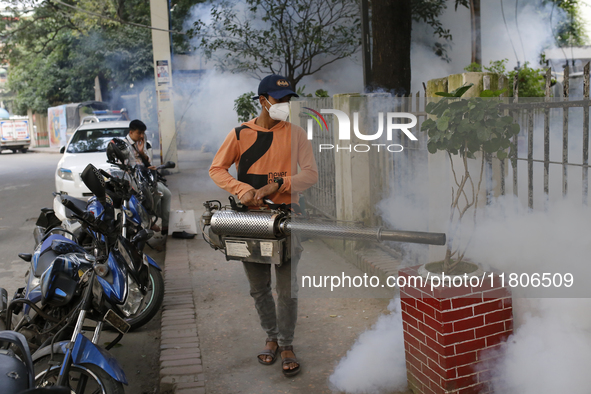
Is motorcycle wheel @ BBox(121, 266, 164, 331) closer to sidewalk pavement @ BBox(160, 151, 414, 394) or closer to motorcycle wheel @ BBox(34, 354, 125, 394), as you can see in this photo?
sidewalk pavement @ BBox(160, 151, 414, 394)

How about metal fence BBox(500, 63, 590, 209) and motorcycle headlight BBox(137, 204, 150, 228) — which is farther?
motorcycle headlight BBox(137, 204, 150, 228)

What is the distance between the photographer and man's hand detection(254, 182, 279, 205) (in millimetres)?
3164

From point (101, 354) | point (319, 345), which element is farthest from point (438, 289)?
point (101, 354)

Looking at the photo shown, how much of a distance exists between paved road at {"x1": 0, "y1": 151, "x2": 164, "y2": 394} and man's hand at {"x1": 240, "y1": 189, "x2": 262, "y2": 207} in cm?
150

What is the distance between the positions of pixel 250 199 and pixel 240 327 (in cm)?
157

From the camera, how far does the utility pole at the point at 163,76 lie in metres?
14.8

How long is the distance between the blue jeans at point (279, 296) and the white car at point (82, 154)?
5.54 meters

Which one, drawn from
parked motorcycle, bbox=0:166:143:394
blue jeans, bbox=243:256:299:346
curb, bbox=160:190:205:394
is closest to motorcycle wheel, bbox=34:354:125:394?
parked motorcycle, bbox=0:166:143:394

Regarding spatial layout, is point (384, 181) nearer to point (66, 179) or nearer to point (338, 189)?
point (338, 189)

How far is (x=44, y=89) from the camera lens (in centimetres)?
3155

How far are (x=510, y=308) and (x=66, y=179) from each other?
778cm

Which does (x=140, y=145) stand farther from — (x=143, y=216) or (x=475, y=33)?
(x=475, y=33)

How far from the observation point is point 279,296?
3.50 metres

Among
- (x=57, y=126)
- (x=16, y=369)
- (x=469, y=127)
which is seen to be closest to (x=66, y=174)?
(x=16, y=369)
